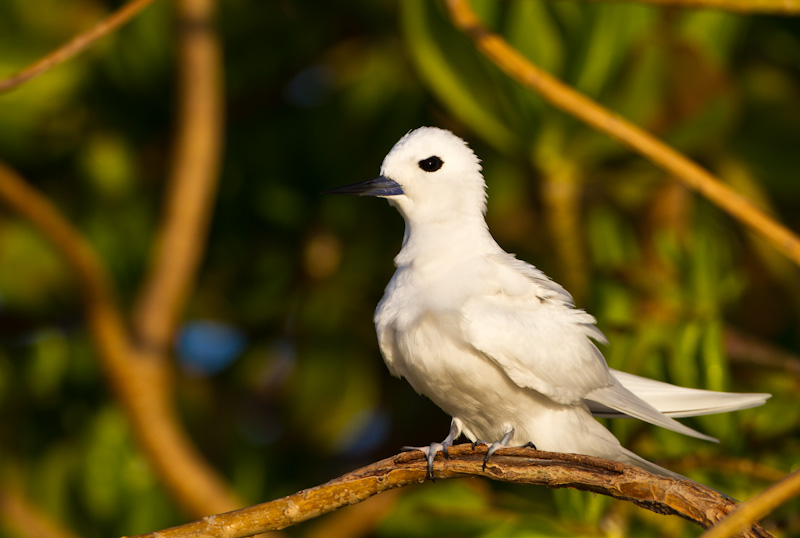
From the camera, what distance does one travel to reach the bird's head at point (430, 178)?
268 cm

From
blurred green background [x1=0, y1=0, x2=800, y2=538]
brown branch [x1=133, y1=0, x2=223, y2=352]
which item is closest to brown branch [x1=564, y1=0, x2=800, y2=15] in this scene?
blurred green background [x1=0, y1=0, x2=800, y2=538]

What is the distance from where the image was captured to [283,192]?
4.44 meters

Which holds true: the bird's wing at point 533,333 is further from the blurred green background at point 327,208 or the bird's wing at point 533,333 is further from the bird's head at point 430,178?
the blurred green background at point 327,208

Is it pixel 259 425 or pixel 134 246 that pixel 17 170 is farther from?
pixel 259 425

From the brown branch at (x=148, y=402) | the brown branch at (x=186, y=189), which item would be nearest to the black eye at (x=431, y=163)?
the brown branch at (x=186, y=189)

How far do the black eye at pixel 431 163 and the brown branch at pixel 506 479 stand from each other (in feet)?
3.17

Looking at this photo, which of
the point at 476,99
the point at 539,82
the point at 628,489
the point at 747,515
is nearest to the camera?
the point at 747,515

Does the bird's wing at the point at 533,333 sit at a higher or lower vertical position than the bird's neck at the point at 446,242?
lower

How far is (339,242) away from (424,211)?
1971mm

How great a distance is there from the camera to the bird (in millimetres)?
2311

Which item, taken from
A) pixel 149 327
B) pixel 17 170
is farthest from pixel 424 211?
pixel 17 170

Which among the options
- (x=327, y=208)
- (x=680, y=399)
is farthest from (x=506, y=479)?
(x=327, y=208)

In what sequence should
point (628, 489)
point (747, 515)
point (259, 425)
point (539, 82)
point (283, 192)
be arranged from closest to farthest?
point (747, 515) < point (628, 489) < point (539, 82) < point (283, 192) < point (259, 425)

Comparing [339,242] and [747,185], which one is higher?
[339,242]
